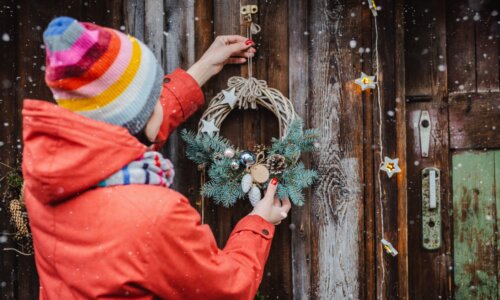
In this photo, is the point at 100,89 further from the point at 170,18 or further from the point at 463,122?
the point at 463,122

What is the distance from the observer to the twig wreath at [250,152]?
1938mm

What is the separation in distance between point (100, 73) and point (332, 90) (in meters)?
1.30

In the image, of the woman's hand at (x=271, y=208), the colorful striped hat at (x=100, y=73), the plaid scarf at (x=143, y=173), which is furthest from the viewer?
the woman's hand at (x=271, y=208)

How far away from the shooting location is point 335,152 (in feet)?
7.19

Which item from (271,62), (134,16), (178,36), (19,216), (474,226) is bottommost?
(474,226)

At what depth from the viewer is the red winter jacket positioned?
1.21 metres

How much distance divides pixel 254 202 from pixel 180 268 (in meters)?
0.64

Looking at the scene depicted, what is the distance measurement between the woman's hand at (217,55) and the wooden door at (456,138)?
939 millimetres

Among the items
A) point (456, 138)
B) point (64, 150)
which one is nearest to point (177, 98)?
point (64, 150)

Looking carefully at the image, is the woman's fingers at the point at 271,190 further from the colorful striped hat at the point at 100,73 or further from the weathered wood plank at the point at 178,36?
the colorful striped hat at the point at 100,73

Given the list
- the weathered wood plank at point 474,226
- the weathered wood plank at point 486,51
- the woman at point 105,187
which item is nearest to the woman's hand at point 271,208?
the woman at point 105,187

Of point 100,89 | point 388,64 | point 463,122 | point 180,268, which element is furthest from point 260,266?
point 463,122

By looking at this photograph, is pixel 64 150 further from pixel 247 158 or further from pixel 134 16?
pixel 134 16

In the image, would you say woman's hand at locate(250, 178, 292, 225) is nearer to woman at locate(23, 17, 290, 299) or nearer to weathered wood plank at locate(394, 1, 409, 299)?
woman at locate(23, 17, 290, 299)
